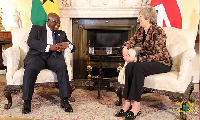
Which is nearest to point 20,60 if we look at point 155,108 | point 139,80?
point 139,80

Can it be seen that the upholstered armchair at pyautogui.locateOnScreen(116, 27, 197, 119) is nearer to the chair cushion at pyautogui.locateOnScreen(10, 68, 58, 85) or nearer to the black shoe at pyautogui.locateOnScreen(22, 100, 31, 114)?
the chair cushion at pyautogui.locateOnScreen(10, 68, 58, 85)

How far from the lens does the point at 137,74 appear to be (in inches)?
93.0

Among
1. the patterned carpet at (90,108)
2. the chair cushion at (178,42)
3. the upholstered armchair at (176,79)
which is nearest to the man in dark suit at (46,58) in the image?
the patterned carpet at (90,108)

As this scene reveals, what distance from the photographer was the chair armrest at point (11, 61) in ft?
8.55

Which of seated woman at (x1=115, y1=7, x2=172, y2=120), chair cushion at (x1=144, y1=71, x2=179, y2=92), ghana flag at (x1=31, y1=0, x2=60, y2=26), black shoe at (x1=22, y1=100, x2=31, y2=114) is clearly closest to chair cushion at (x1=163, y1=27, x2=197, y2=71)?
seated woman at (x1=115, y1=7, x2=172, y2=120)

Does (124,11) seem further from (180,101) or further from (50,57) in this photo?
(180,101)

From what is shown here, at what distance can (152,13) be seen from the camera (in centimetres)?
248

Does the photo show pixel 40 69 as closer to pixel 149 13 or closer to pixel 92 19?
pixel 149 13

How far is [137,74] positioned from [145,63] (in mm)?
157

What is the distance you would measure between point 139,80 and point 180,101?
0.43 m

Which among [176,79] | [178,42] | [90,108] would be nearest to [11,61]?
[90,108]

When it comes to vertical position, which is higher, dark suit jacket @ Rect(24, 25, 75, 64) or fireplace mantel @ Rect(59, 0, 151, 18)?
fireplace mantel @ Rect(59, 0, 151, 18)

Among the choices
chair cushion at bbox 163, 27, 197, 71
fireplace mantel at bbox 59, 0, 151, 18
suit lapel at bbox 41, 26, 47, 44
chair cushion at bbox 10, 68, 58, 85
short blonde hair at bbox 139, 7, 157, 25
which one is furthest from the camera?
fireplace mantel at bbox 59, 0, 151, 18

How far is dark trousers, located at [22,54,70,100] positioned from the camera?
251cm
